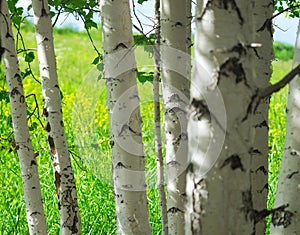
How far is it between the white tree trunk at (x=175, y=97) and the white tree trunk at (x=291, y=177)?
0.57m

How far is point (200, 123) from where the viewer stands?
3.87 feet

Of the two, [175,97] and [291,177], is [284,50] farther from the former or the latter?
[291,177]

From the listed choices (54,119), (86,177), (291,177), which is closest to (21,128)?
(54,119)

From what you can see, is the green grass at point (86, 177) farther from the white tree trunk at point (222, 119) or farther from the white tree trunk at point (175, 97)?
the white tree trunk at point (222, 119)

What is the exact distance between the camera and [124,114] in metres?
1.92

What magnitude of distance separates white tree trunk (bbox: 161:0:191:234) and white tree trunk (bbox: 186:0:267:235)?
36.4 inches

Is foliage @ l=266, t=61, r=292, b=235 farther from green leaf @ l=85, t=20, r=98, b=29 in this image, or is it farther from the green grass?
green leaf @ l=85, t=20, r=98, b=29

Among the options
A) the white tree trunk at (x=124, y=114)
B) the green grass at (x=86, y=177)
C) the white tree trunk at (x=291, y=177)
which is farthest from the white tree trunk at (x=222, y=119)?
the green grass at (x=86, y=177)


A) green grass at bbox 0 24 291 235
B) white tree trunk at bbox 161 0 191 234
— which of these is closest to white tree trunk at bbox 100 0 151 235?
white tree trunk at bbox 161 0 191 234

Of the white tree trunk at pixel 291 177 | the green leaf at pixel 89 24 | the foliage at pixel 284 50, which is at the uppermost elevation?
the foliage at pixel 284 50

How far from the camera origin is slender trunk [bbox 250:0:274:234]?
1913 mm

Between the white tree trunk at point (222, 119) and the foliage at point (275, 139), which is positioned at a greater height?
the foliage at point (275, 139)

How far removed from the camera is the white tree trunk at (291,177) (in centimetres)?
159

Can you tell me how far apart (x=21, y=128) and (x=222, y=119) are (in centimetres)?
147
